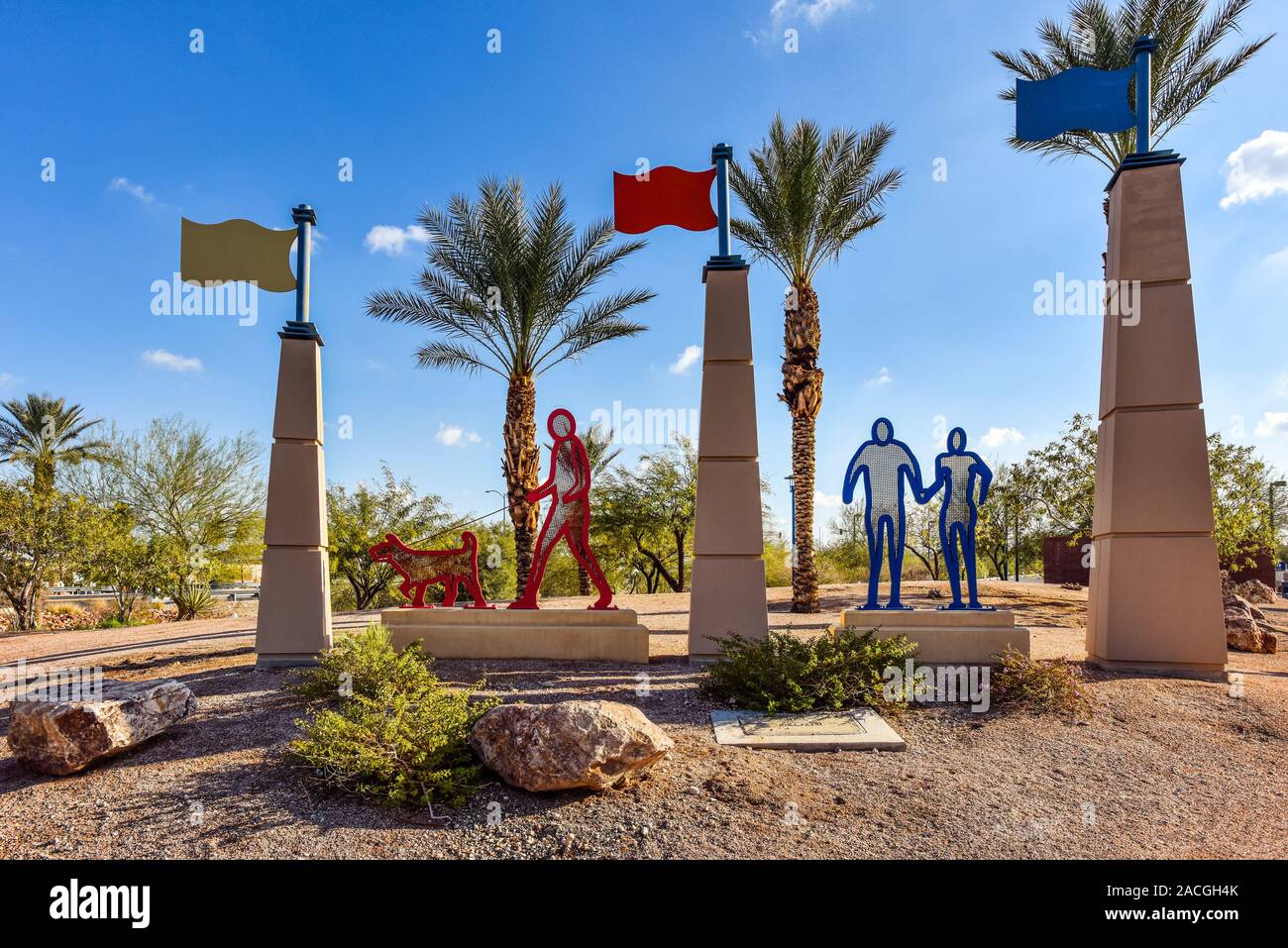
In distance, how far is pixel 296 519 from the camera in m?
8.82

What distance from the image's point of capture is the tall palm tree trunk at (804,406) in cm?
1483

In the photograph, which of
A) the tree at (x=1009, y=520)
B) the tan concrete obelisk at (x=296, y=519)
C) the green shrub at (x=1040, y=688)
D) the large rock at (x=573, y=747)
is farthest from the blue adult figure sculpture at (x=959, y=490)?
the tree at (x=1009, y=520)

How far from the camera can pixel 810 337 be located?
49.2 ft

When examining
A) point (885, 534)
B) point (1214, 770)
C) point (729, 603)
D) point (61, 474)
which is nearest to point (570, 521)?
point (729, 603)

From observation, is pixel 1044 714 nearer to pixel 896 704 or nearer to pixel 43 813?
pixel 896 704

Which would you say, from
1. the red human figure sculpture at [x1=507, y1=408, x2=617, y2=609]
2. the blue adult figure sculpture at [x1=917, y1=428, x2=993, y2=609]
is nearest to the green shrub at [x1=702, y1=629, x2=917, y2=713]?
the blue adult figure sculpture at [x1=917, y1=428, x2=993, y2=609]

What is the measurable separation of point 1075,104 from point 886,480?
17.8 feet

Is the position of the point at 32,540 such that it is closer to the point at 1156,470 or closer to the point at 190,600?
the point at 190,600

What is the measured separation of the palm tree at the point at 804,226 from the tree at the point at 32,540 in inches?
673

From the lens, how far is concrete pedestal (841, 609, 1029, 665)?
Answer: 8141mm

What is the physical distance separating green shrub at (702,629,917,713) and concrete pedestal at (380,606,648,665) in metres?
1.76

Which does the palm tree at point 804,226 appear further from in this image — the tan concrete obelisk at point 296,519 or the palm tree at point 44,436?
the palm tree at point 44,436

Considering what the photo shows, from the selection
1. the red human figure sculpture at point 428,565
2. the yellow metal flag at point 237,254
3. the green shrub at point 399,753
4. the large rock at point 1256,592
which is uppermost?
the yellow metal flag at point 237,254

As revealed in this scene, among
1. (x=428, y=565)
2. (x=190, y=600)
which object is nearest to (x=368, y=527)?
Result: (x=190, y=600)
